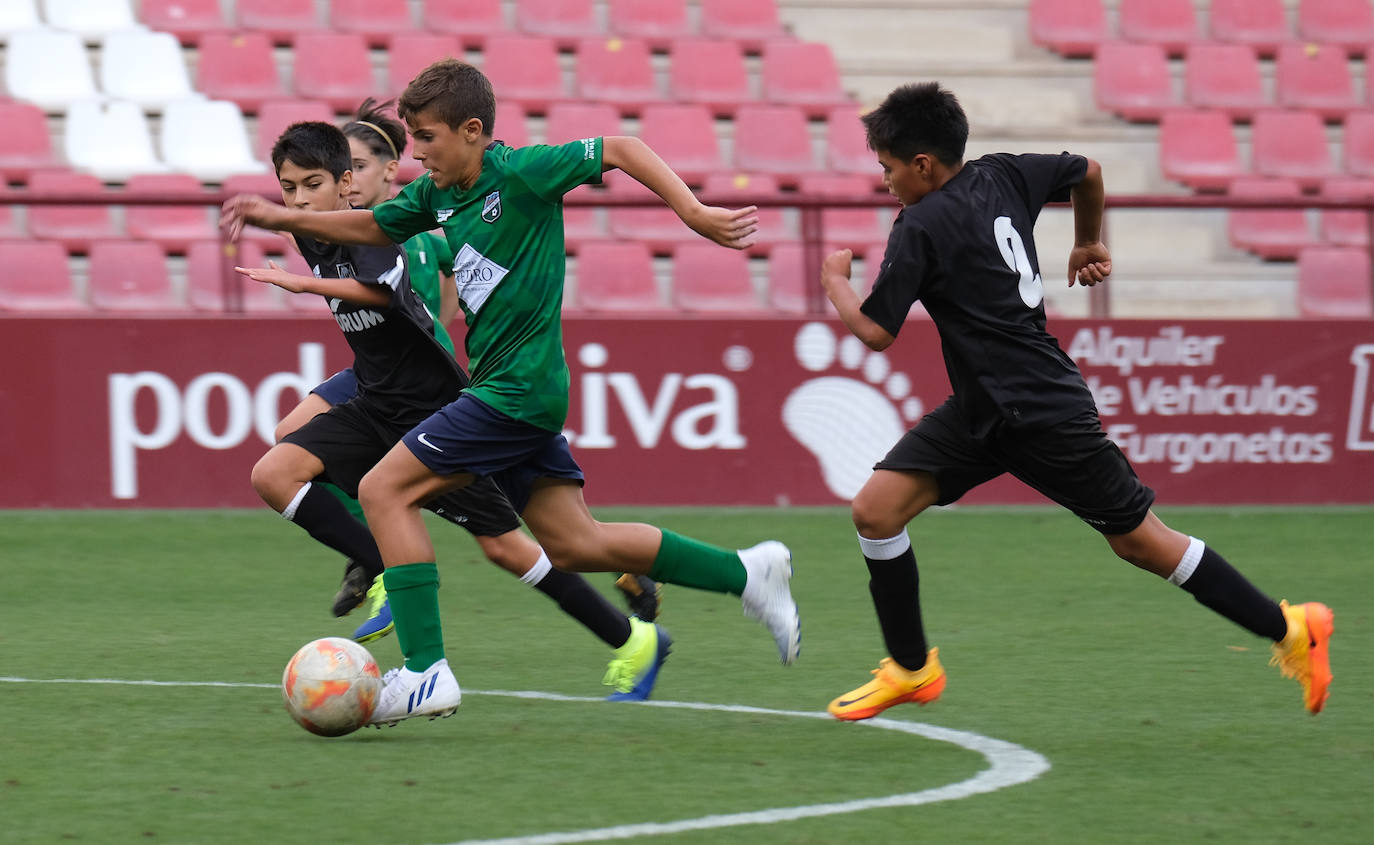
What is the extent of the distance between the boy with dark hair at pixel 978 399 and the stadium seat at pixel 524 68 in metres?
9.47

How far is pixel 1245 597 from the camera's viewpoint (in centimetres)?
484

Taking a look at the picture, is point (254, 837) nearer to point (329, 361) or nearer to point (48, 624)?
point (48, 624)

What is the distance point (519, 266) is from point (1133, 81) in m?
11.8

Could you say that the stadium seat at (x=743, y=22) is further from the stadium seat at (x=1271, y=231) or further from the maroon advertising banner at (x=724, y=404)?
the maroon advertising banner at (x=724, y=404)

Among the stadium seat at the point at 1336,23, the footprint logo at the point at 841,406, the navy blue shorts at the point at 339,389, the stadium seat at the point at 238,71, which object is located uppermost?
the stadium seat at the point at 1336,23

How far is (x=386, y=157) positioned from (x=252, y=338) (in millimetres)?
3591

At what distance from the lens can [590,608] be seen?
17.4 feet

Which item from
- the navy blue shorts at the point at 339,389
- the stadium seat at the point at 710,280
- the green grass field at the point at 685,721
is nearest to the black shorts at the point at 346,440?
the navy blue shorts at the point at 339,389

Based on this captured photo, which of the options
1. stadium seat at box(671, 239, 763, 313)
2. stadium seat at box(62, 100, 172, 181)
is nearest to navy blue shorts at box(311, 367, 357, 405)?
stadium seat at box(671, 239, 763, 313)

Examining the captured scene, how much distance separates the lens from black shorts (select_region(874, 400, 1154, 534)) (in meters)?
4.71

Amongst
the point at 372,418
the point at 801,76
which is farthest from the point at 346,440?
the point at 801,76

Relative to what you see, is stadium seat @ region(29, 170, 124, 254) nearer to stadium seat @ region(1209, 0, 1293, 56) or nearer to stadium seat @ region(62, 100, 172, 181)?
stadium seat @ region(62, 100, 172, 181)

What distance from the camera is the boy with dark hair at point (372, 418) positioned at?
5.31 metres

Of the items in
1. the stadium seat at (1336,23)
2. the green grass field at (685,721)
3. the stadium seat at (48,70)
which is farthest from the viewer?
the stadium seat at (1336,23)
